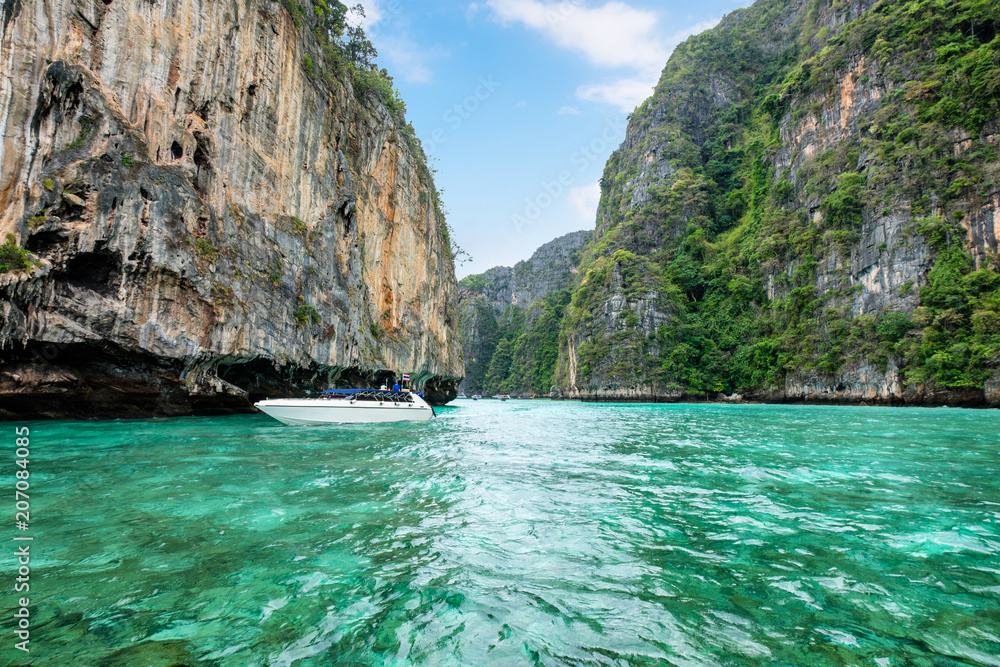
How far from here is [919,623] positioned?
2906mm

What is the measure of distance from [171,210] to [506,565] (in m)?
15.2

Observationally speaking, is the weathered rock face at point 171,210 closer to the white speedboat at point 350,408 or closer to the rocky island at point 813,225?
the white speedboat at point 350,408

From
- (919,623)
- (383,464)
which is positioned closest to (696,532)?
(919,623)

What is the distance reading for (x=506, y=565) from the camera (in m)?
3.95

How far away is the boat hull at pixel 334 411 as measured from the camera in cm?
1582

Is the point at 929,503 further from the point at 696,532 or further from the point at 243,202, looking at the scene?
the point at 243,202

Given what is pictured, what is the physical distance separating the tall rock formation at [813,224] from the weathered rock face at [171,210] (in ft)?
140

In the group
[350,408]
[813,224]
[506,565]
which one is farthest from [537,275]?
[506,565]

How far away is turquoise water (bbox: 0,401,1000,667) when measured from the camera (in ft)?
8.73

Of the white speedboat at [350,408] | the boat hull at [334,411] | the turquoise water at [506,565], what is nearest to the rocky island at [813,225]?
the turquoise water at [506,565]

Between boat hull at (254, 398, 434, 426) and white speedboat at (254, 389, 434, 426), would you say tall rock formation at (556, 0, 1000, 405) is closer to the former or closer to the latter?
white speedboat at (254, 389, 434, 426)

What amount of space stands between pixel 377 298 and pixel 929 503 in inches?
1036

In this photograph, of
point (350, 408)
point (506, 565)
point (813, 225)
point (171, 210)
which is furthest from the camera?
point (813, 225)

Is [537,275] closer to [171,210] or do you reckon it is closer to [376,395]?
[376,395]
